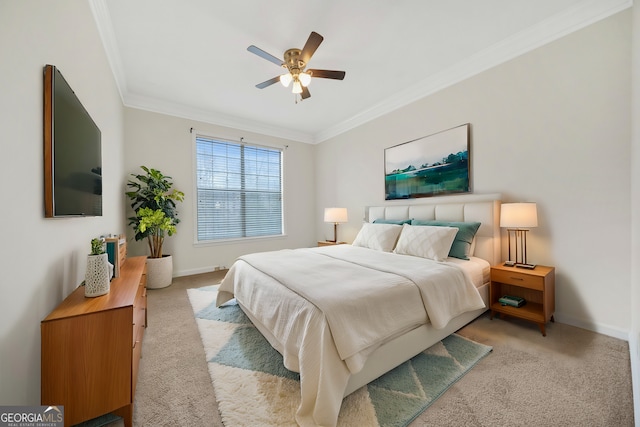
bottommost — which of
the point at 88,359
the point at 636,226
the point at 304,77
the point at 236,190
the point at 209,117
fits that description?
the point at 88,359

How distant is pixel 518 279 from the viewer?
223cm

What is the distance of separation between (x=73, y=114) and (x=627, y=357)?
13.3ft

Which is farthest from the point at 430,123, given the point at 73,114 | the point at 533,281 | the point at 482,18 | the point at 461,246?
the point at 73,114

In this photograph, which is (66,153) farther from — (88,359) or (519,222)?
(519,222)

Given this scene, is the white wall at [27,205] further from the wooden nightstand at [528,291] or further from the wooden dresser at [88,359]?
the wooden nightstand at [528,291]

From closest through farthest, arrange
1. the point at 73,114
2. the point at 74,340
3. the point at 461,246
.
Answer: the point at 74,340 < the point at 73,114 < the point at 461,246

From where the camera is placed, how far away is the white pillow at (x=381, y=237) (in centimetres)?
307

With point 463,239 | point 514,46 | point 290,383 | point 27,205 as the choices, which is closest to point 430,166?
point 463,239

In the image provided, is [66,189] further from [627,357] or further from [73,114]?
[627,357]

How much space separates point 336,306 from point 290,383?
65 cm

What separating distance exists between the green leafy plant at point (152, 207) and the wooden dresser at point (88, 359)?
7.44 ft

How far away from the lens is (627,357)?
1758 mm

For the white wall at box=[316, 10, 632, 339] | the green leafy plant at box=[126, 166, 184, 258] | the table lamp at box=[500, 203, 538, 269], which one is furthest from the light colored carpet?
the green leafy plant at box=[126, 166, 184, 258]

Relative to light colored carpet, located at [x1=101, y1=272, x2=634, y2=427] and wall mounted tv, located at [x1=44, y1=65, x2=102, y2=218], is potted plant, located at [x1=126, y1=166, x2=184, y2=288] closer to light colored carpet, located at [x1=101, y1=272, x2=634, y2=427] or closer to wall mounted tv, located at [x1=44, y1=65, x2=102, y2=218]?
light colored carpet, located at [x1=101, y1=272, x2=634, y2=427]
